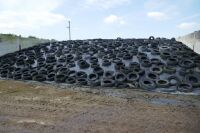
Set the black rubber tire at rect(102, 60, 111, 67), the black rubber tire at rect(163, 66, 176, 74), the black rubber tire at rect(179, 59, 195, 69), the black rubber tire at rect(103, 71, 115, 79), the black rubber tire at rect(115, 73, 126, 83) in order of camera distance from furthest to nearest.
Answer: the black rubber tire at rect(102, 60, 111, 67), the black rubber tire at rect(179, 59, 195, 69), the black rubber tire at rect(163, 66, 176, 74), the black rubber tire at rect(103, 71, 115, 79), the black rubber tire at rect(115, 73, 126, 83)

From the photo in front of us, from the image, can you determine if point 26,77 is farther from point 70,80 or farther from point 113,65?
point 113,65

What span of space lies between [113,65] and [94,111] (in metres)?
7.25

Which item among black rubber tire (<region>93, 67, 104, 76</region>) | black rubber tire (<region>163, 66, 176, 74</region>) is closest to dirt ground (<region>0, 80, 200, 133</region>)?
black rubber tire (<region>93, 67, 104, 76</region>)

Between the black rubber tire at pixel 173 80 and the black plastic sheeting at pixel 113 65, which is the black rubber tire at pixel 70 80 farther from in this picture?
the black rubber tire at pixel 173 80

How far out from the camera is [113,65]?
1627cm

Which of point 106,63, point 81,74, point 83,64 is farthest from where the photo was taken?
point 83,64

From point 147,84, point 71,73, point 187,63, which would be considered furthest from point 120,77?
point 187,63

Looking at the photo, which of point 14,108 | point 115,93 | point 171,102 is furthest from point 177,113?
point 14,108

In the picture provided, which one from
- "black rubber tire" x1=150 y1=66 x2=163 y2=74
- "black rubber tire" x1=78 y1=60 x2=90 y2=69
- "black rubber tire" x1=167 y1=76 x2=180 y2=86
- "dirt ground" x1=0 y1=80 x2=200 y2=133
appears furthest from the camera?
"black rubber tire" x1=78 y1=60 x2=90 y2=69

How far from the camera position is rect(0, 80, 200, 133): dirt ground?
24.7 feet

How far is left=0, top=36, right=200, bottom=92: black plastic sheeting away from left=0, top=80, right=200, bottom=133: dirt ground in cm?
161

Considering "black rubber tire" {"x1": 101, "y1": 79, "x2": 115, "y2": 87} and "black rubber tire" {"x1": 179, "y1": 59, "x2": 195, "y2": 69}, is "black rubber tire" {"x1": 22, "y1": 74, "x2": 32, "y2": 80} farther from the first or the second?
"black rubber tire" {"x1": 179, "y1": 59, "x2": 195, "y2": 69}

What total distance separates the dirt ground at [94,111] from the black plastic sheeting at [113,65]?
5.30 feet

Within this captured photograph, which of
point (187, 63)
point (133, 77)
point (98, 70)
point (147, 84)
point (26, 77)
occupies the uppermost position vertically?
point (187, 63)
